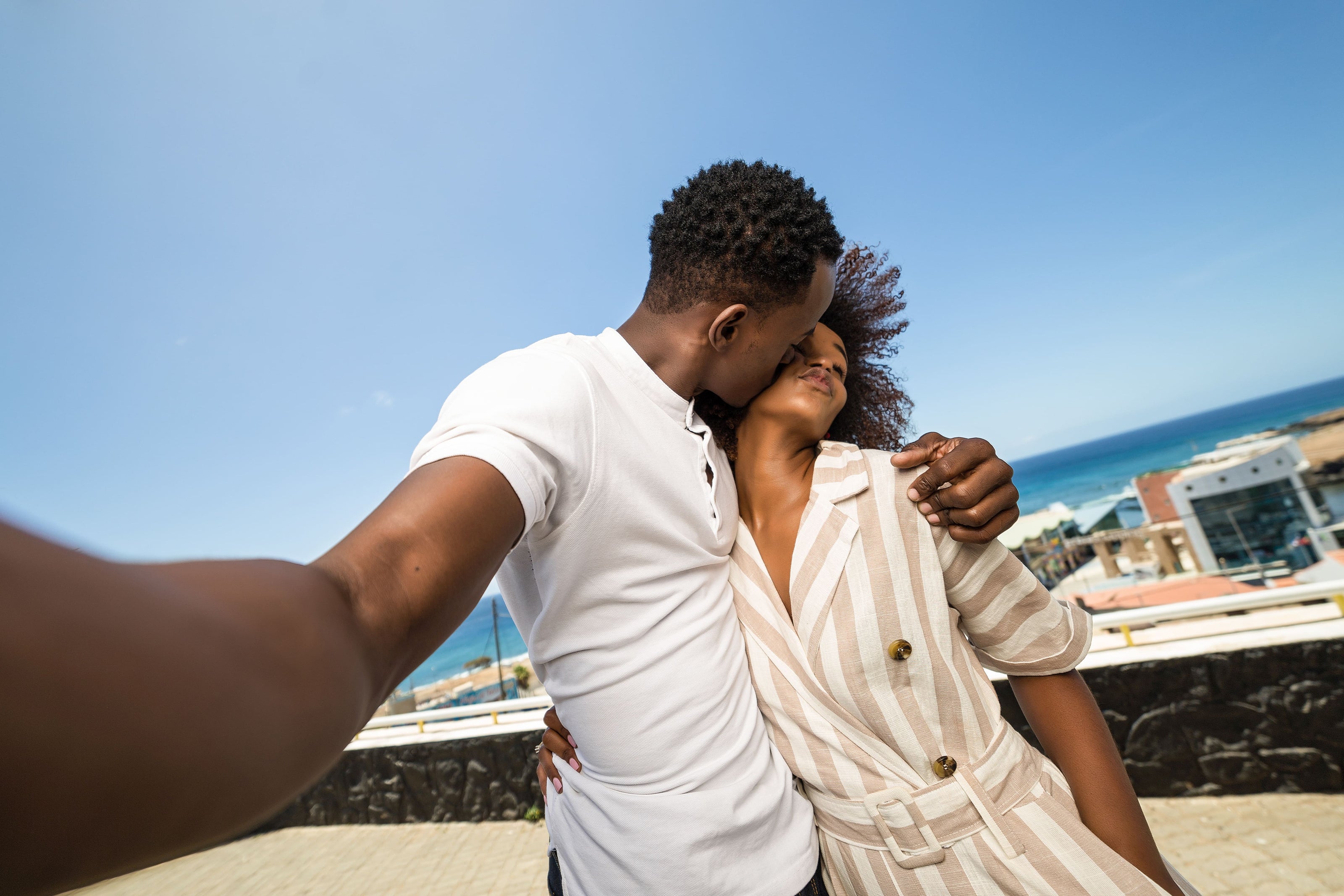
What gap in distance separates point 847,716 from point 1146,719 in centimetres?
470

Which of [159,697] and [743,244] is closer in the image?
[159,697]

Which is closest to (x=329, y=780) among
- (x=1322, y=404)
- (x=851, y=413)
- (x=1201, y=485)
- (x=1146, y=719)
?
(x=851, y=413)

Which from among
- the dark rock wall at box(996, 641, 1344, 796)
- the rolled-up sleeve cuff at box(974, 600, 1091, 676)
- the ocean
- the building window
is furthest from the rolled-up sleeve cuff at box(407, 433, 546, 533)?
the ocean

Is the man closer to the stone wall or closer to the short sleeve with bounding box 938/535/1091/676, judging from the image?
the short sleeve with bounding box 938/535/1091/676

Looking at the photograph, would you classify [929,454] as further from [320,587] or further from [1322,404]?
[1322,404]

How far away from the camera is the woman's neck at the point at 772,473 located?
5.56 ft

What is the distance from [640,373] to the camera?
1369mm

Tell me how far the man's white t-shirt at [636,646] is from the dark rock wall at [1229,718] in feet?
13.6

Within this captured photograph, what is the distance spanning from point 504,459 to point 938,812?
50.3 inches

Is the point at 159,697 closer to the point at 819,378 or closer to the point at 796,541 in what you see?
the point at 796,541

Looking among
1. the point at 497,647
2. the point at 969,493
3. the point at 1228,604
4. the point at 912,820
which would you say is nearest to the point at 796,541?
the point at 969,493

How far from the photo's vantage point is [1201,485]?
1066 inches

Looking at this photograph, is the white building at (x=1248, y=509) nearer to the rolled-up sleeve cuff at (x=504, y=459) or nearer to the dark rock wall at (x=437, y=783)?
the dark rock wall at (x=437, y=783)

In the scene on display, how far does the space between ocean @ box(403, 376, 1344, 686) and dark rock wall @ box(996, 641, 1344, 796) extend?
4840cm
